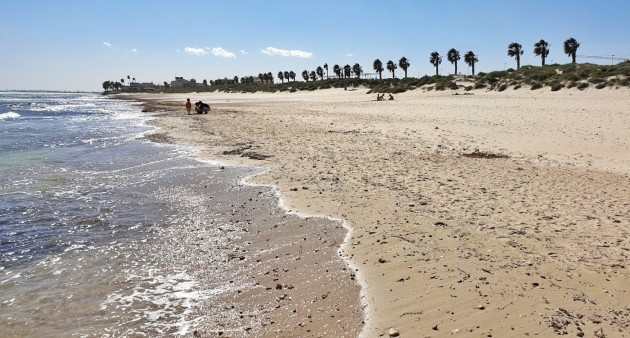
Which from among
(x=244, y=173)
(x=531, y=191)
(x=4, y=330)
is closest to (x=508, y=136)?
(x=531, y=191)

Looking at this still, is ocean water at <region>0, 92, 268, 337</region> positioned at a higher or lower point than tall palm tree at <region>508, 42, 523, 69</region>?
lower

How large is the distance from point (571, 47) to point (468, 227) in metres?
81.7

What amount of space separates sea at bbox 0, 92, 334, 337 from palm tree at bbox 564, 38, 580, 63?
78393mm

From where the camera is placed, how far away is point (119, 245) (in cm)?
715

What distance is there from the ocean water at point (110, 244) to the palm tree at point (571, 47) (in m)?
78.4

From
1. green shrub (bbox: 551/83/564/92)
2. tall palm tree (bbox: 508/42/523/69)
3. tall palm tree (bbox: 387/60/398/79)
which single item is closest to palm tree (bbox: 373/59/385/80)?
tall palm tree (bbox: 387/60/398/79)

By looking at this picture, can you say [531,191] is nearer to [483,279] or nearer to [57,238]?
[483,279]

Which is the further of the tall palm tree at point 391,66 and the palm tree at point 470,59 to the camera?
the tall palm tree at point 391,66

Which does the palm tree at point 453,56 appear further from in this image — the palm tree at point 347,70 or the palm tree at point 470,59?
the palm tree at point 347,70

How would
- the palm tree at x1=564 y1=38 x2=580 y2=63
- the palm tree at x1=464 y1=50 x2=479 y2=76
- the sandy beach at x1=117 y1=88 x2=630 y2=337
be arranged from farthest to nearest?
the palm tree at x1=464 y1=50 x2=479 y2=76
the palm tree at x1=564 y1=38 x2=580 y2=63
the sandy beach at x1=117 y1=88 x2=630 y2=337

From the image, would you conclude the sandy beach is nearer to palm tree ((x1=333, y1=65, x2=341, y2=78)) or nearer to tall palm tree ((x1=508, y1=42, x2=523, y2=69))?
tall palm tree ((x1=508, y1=42, x2=523, y2=69))

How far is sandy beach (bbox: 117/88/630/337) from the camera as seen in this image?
14.4 feet

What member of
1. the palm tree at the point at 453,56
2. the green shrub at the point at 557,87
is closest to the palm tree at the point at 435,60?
the palm tree at the point at 453,56

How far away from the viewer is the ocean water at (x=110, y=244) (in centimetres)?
489
